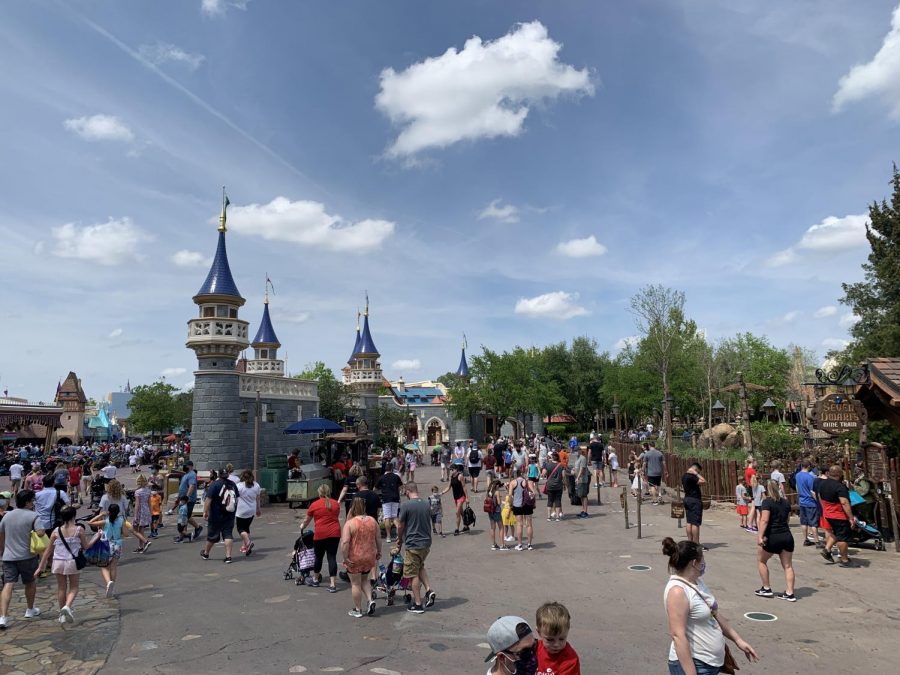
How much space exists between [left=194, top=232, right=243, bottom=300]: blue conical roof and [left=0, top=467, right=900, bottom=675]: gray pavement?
11286 mm

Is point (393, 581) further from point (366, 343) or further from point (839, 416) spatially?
point (366, 343)

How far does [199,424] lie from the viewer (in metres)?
19.7

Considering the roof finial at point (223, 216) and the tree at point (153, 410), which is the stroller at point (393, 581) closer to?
the roof finial at point (223, 216)

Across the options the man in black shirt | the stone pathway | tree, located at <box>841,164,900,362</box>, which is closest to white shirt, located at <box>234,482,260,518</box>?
the stone pathway

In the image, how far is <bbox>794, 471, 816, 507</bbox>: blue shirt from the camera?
34.6 feet

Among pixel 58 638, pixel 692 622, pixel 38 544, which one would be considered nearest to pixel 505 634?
pixel 692 622

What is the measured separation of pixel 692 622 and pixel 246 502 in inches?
356

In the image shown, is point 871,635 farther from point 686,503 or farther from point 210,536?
point 210,536

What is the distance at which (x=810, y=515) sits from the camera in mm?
10570

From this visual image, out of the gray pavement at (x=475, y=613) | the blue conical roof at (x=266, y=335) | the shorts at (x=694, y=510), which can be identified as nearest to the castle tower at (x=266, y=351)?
the blue conical roof at (x=266, y=335)

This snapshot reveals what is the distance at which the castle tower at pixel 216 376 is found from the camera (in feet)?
64.6

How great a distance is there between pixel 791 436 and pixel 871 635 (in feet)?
53.8

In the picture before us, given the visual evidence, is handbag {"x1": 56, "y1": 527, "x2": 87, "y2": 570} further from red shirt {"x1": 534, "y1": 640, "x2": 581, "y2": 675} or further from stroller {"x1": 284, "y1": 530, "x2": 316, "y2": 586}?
red shirt {"x1": 534, "y1": 640, "x2": 581, "y2": 675}

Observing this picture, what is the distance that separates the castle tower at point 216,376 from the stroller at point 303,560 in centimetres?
1175
